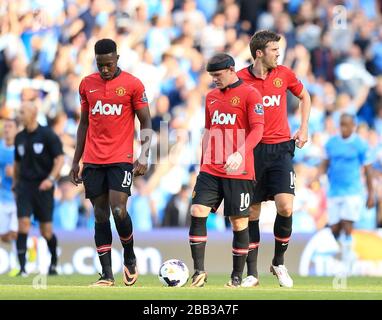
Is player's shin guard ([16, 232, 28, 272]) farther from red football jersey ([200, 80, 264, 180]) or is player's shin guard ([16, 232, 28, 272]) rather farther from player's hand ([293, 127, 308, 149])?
player's hand ([293, 127, 308, 149])

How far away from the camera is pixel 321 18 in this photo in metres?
25.0

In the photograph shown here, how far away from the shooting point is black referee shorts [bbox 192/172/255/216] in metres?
13.0

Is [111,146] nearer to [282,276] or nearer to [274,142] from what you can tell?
[274,142]

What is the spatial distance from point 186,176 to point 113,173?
757cm

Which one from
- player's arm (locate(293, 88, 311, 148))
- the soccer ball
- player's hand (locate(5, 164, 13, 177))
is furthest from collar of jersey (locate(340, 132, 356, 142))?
the soccer ball

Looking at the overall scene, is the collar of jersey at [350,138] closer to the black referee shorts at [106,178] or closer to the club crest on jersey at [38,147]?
the club crest on jersey at [38,147]

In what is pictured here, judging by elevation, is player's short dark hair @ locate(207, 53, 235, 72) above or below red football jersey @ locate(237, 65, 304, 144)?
above

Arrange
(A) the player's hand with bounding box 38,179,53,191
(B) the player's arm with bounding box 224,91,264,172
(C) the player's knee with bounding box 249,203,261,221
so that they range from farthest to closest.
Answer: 1. (A) the player's hand with bounding box 38,179,53,191
2. (C) the player's knee with bounding box 249,203,261,221
3. (B) the player's arm with bounding box 224,91,264,172

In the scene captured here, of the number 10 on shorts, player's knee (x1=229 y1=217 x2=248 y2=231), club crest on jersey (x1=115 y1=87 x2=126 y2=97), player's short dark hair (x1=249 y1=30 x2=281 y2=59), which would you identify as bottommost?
player's knee (x1=229 y1=217 x2=248 y2=231)

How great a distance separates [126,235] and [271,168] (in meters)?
1.90

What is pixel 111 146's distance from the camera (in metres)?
13.3

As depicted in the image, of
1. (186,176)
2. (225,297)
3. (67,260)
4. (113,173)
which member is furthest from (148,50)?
(225,297)

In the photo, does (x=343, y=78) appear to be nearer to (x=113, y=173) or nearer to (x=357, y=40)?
(x=357, y=40)

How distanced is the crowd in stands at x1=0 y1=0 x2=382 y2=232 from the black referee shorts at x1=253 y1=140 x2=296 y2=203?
6285 millimetres
